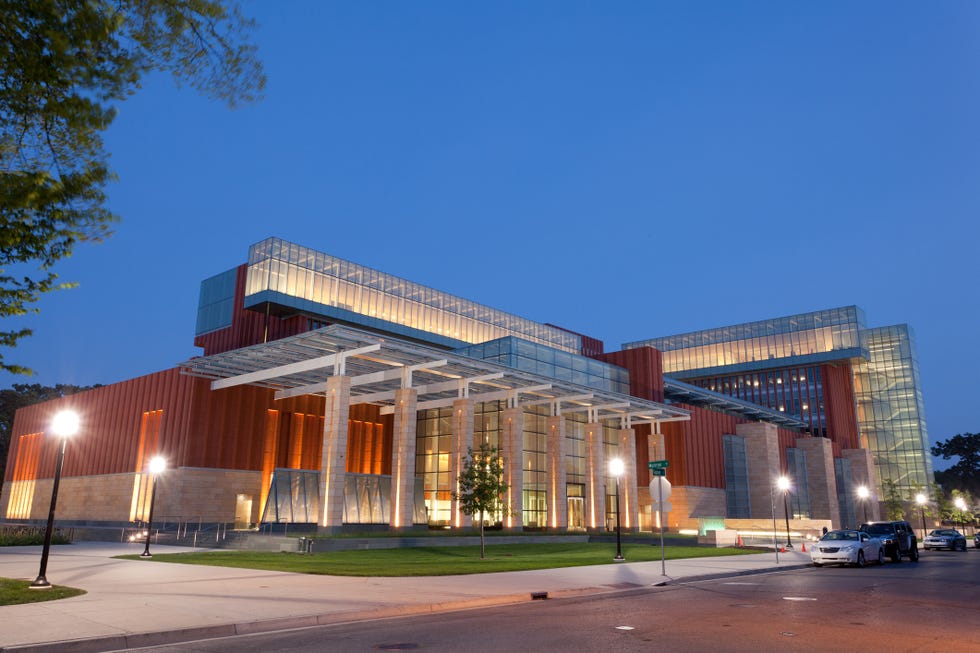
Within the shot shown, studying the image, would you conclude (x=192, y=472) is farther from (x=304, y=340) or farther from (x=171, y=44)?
(x=171, y=44)

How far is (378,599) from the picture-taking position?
1473 centimetres

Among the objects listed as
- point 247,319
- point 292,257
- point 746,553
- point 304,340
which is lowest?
point 746,553

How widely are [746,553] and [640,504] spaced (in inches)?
1280

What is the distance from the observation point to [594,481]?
57562 millimetres

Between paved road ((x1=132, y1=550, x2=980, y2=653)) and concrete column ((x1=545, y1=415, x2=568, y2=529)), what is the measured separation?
112 ft

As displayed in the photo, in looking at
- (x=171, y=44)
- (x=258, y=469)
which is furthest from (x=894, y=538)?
(x=258, y=469)

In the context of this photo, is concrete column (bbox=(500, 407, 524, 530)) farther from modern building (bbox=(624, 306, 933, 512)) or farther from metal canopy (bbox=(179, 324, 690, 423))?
modern building (bbox=(624, 306, 933, 512))

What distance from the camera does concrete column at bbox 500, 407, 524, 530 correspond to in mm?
48094

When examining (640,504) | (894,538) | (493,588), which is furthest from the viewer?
(640,504)

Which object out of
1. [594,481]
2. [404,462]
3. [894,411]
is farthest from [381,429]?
[894,411]

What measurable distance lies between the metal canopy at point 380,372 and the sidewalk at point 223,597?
1761cm

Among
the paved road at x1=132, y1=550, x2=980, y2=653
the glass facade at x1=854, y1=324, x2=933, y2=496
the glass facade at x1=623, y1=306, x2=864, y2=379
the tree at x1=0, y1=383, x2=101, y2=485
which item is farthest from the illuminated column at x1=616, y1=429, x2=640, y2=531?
the tree at x1=0, y1=383, x2=101, y2=485

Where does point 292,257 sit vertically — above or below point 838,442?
above

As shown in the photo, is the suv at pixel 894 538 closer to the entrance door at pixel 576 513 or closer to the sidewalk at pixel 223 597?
the sidewalk at pixel 223 597
